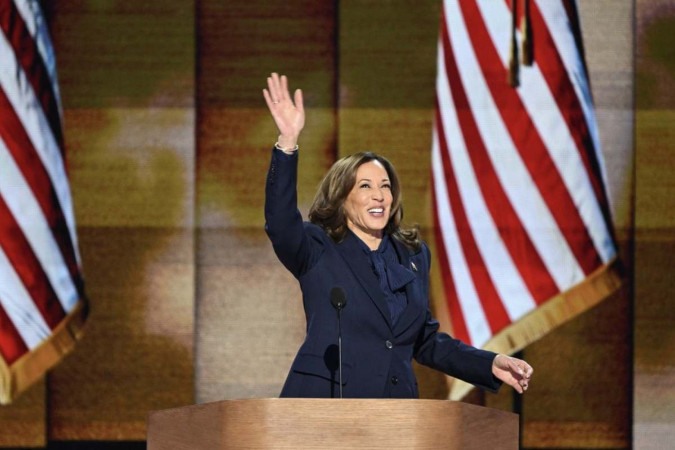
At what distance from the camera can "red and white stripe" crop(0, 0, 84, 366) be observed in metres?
4.68

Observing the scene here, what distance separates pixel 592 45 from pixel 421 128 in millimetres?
795

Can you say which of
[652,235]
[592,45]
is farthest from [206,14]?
[652,235]

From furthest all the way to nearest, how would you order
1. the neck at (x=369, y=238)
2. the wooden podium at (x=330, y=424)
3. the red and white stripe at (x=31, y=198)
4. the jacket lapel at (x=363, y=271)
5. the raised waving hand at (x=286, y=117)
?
the red and white stripe at (x=31, y=198) < the neck at (x=369, y=238) < the jacket lapel at (x=363, y=271) < the raised waving hand at (x=286, y=117) < the wooden podium at (x=330, y=424)

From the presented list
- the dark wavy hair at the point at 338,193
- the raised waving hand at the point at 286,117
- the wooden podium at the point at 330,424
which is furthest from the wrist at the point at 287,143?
the wooden podium at the point at 330,424

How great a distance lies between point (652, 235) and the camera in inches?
186

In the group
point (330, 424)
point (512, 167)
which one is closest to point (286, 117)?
point (330, 424)

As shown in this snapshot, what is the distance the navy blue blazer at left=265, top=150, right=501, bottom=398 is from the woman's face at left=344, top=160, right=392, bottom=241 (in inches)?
2.0

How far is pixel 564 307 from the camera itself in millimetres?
4777

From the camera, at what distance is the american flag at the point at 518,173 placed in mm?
4754

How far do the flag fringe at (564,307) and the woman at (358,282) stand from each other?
1.87 metres

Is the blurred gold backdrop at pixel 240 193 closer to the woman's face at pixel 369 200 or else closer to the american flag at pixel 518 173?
the american flag at pixel 518 173

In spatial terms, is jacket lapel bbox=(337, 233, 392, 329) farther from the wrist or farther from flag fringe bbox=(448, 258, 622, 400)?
flag fringe bbox=(448, 258, 622, 400)

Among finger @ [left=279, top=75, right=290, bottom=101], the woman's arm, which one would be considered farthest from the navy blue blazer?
finger @ [left=279, top=75, right=290, bottom=101]

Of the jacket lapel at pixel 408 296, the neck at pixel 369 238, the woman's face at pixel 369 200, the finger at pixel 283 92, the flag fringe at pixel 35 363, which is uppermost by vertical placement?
the finger at pixel 283 92
